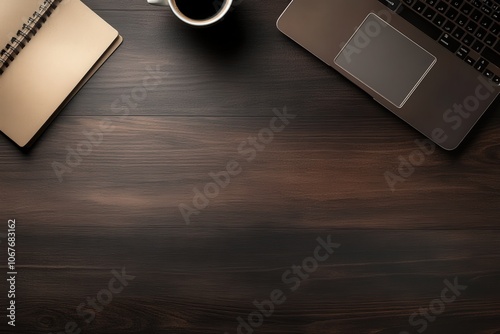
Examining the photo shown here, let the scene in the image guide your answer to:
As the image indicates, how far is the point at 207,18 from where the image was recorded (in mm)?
821

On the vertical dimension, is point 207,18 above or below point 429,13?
below

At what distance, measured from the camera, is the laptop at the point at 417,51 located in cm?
83

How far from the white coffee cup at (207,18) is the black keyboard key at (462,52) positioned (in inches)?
13.5

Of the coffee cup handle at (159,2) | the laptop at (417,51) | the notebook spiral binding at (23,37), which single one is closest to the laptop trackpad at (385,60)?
the laptop at (417,51)

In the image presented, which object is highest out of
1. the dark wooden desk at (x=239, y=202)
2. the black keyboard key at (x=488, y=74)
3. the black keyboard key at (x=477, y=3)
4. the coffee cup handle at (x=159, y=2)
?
the black keyboard key at (x=477, y=3)

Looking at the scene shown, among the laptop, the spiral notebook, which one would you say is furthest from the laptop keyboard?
the spiral notebook

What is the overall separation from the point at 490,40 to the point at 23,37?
2.26 feet

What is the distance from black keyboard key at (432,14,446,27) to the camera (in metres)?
0.83

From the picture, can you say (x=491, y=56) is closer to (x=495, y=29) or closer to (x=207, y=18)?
(x=495, y=29)

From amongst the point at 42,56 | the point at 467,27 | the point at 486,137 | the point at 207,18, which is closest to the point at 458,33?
the point at 467,27

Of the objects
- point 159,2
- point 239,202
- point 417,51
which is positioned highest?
point 417,51

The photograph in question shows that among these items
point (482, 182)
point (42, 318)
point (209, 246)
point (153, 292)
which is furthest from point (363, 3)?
point (42, 318)

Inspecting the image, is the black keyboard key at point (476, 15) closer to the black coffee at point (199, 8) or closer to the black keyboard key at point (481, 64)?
the black keyboard key at point (481, 64)

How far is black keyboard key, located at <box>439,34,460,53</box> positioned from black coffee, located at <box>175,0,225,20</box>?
→ 330 mm
